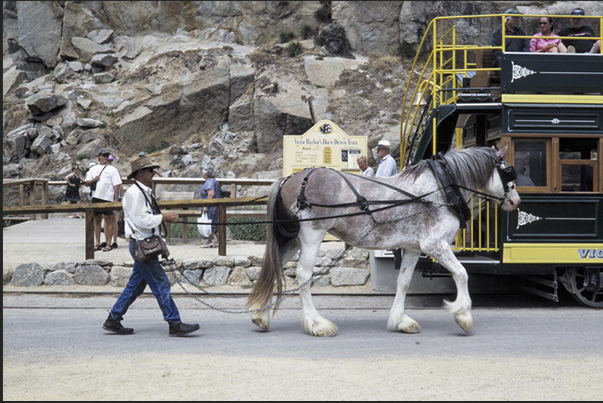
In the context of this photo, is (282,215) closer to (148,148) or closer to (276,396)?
(276,396)

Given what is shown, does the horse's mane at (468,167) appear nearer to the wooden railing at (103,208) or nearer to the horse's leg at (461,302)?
the horse's leg at (461,302)

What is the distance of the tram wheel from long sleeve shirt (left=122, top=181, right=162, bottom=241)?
5700 millimetres

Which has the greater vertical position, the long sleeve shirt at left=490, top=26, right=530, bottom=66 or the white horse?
the long sleeve shirt at left=490, top=26, right=530, bottom=66

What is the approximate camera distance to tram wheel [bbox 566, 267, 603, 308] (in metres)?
8.22

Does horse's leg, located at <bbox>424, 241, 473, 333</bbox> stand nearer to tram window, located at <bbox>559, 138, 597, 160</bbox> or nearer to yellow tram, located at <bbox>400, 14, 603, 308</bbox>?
yellow tram, located at <bbox>400, 14, 603, 308</bbox>

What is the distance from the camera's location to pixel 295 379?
4852mm

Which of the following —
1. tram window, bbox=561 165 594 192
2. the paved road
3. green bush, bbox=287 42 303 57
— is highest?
green bush, bbox=287 42 303 57

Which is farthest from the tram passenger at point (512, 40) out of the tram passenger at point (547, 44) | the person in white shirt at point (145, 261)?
the person in white shirt at point (145, 261)

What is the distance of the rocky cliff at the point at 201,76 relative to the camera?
30953mm

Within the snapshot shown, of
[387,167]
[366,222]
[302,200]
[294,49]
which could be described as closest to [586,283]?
[387,167]

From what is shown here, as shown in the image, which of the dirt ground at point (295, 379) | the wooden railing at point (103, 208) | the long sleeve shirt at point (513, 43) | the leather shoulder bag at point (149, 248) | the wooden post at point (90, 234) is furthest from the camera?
the wooden post at point (90, 234)

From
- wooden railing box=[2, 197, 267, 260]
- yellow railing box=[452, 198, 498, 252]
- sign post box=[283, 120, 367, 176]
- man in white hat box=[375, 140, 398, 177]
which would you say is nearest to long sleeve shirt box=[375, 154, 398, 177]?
man in white hat box=[375, 140, 398, 177]

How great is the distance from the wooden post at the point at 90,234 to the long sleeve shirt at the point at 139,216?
13.2ft

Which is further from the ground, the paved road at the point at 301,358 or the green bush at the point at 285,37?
the green bush at the point at 285,37
